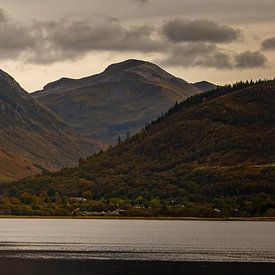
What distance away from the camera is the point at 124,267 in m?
155

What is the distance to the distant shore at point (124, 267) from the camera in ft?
478

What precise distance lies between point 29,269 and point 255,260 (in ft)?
150

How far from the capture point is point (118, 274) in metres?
143

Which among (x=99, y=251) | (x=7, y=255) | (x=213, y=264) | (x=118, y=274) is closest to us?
(x=118, y=274)

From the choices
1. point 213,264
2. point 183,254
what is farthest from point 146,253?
point 213,264

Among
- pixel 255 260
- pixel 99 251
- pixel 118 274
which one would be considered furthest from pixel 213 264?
pixel 99 251

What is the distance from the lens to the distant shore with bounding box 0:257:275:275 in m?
146

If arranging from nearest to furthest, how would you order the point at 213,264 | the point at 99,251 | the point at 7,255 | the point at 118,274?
the point at 118,274 → the point at 213,264 → the point at 7,255 → the point at 99,251

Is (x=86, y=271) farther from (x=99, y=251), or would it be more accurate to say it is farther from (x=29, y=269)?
(x=99, y=251)

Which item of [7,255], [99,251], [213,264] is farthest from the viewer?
[99,251]

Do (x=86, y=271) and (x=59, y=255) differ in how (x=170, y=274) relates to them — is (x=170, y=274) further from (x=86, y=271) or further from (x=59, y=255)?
(x=59, y=255)

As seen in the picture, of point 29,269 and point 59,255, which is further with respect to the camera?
point 59,255

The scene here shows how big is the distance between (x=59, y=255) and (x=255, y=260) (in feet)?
130

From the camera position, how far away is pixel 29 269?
491ft
